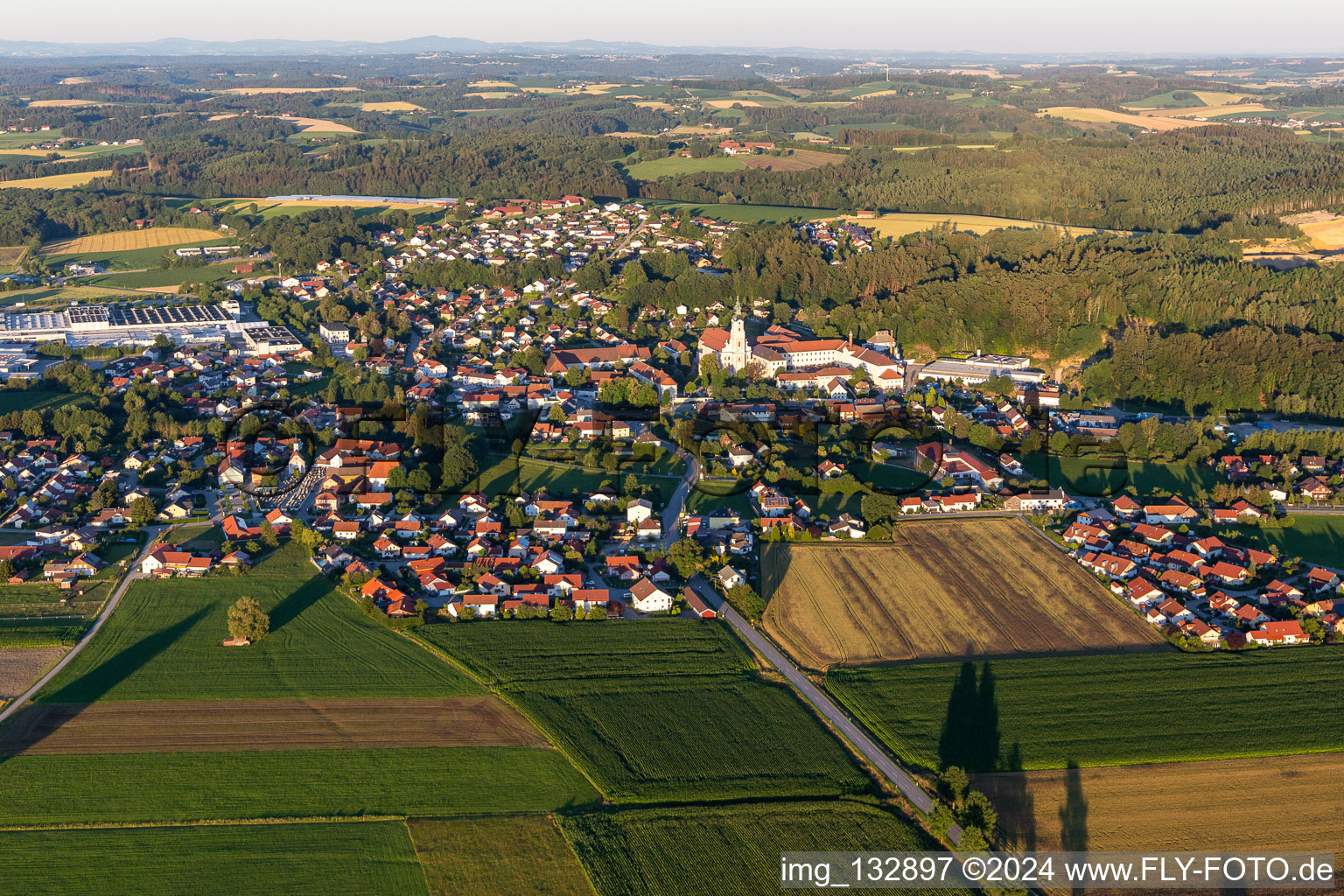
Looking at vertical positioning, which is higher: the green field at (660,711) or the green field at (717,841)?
the green field at (660,711)

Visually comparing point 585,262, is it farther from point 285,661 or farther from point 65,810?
point 65,810

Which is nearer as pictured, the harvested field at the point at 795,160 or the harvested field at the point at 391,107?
the harvested field at the point at 795,160

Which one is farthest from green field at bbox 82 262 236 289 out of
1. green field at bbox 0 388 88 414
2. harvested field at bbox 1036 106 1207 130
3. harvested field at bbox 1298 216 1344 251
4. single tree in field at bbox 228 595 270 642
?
harvested field at bbox 1036 106 1207 130

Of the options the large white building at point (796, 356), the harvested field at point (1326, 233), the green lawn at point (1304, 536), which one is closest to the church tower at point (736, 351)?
the large white building at point (796, 356)

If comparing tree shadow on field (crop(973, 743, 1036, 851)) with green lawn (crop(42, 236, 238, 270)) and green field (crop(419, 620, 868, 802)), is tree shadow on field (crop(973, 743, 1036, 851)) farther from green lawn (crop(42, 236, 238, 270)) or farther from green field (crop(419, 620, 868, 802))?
green lawn (crop(42, 236, 238, 270))

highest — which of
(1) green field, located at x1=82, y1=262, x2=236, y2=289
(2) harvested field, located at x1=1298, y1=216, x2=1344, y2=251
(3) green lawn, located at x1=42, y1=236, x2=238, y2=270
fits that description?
(2) harvested field, located at x1=1298, y1=216, x2=1344, y2=251

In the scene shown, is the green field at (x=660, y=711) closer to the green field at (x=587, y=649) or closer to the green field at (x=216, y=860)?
the green field at (x=587, y=649)
